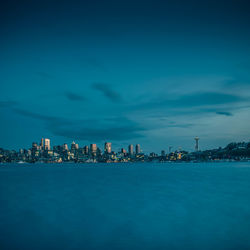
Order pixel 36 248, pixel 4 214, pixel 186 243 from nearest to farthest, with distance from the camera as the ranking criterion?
pixel 36 248, pixel 186 243, pixel 4 214

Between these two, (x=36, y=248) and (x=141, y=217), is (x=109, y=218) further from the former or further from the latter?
(x=36, y=248)

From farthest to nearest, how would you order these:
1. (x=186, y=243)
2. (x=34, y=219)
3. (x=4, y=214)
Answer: (x=4, y=214)
(x=34, y=219)
(x=186, y=243)

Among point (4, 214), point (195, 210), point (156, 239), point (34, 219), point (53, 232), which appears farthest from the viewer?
point (195, 210)

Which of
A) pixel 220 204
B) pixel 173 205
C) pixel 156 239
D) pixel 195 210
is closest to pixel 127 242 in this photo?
pixel 156 239

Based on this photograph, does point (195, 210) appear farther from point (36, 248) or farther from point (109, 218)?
point (36, 248)

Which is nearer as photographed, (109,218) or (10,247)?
(10,247)

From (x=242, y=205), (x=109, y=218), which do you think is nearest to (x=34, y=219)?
(x=109, y=218)

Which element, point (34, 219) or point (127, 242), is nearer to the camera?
point (127, 242)

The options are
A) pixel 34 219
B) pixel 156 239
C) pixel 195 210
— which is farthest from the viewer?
pixel 195 210
